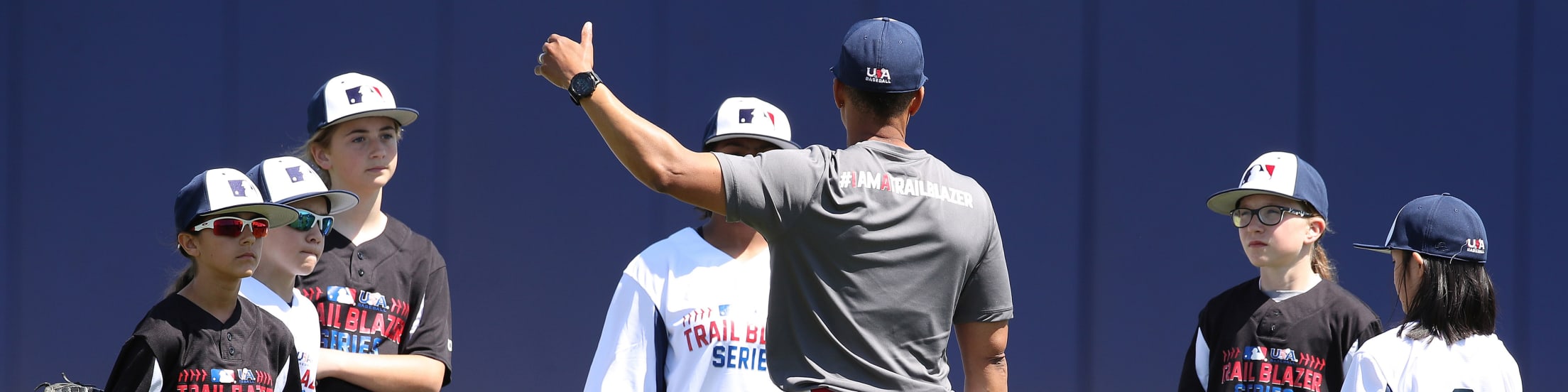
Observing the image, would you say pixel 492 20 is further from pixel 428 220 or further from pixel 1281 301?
pixel 1281 301

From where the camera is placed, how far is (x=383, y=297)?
2902 mm

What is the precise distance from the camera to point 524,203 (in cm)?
467

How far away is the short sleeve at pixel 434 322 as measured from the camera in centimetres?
297

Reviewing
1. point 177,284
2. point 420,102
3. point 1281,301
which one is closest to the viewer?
point 177,284

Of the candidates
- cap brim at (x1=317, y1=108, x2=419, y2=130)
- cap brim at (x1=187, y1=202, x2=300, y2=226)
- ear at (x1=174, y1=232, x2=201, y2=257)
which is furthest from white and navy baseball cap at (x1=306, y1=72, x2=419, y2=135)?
ear at (x1=174, y1=232, x2=201, y2=257)

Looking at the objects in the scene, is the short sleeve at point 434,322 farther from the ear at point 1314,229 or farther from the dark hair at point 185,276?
the ear at point 1314,229

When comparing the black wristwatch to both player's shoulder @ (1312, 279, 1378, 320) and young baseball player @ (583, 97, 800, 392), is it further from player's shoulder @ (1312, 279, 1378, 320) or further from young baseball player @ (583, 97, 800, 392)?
player's shoulder @ (1312, 279, 1378, 320)

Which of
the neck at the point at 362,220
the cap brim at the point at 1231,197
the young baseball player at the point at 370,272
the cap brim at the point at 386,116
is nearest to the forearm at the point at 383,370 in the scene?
the young baseball player at the point at 370,272

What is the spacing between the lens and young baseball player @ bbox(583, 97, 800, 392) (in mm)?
2662

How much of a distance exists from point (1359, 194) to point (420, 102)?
10.7ft

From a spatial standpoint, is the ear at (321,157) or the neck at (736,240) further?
the ear at (321,157)

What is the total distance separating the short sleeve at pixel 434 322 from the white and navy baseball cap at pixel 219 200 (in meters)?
0.46

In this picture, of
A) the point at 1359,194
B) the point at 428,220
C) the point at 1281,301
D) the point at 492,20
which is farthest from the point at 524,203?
the point at 1359,194

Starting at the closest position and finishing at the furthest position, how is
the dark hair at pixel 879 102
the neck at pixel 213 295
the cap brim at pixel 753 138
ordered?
the dark hair at pixel 879 102 < the neck at pixel 213 295 < the cap brim at pixel 753 138
